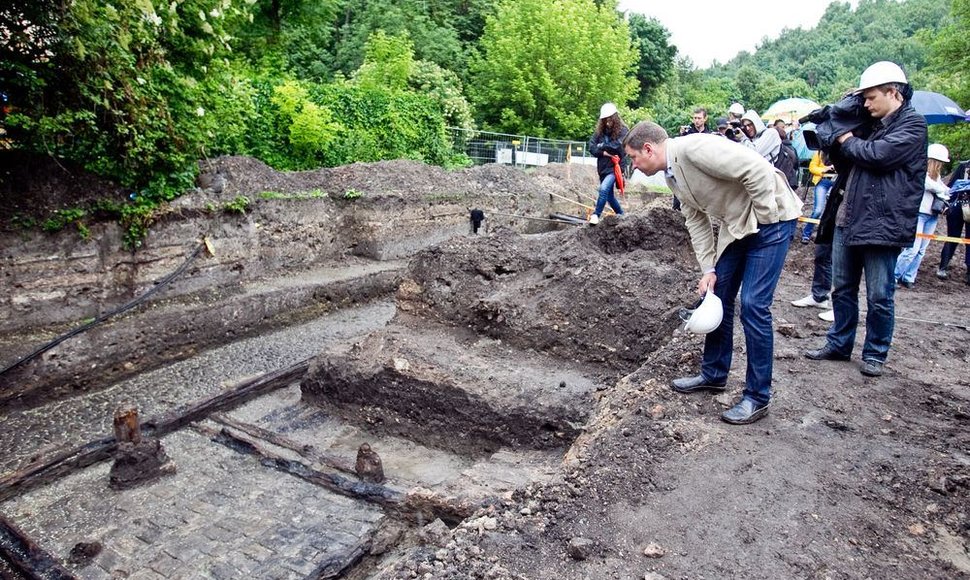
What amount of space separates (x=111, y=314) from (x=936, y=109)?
13755mm

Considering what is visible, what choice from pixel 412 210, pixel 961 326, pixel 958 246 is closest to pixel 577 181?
pixel 412 210

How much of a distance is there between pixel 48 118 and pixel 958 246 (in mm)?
13085

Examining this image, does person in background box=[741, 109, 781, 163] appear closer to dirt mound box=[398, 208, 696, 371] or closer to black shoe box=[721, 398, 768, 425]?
dirt mound box=[398, 208, 696, 371]

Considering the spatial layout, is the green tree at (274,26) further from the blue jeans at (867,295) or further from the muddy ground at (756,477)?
the blue jeans at (867,295)

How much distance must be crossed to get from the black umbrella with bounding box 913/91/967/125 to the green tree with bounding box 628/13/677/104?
955 inches

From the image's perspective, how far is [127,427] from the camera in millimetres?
5051

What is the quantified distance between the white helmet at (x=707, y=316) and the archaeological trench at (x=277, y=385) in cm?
129

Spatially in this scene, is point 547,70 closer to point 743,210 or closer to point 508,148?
point 508,148

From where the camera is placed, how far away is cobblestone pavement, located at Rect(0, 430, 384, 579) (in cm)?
405

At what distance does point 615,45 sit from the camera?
93.1 ft

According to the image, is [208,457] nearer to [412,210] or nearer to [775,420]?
[775,420]

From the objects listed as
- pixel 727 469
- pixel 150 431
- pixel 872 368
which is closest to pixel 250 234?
pixel 150 431

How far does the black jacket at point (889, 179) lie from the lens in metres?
4.18

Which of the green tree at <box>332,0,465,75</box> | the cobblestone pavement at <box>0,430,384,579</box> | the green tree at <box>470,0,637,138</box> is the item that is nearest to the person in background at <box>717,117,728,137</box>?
the cobblestone pavement at <box>0,430,384,579</box>
